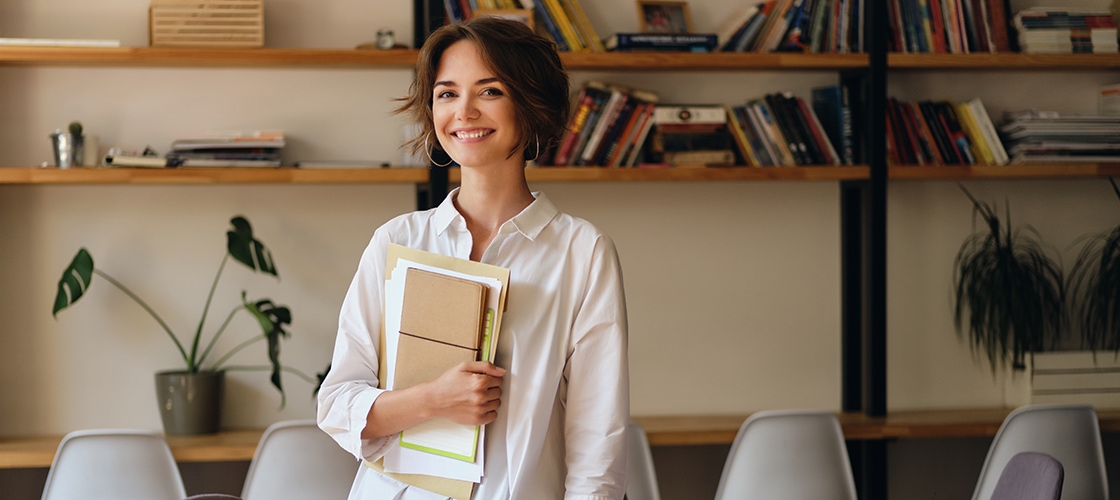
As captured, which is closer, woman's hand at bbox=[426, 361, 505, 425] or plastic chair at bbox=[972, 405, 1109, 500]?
woman's hand at bbox=[426, 361, 505, 425]

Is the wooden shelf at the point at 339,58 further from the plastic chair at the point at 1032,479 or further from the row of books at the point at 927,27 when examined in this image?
the plastic chair at the point at 1032,479

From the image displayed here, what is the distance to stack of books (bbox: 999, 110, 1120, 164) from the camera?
3436mm

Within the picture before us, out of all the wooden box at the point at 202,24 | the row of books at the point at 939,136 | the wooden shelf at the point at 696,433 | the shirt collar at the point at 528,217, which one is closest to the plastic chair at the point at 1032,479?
the wooden shelf at the point at 696,433

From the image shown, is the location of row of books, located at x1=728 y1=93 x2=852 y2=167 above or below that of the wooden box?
below

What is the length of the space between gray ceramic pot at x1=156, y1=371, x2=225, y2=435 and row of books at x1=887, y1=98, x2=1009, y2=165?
7.92ft

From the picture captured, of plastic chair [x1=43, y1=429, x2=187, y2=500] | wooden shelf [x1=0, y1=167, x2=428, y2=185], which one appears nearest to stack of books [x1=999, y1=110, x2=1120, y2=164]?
wooden shelf [x1=0, y1=167, x2=428, y2=185]

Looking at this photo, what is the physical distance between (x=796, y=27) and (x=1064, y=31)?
964mm

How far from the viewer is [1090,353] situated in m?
3.51

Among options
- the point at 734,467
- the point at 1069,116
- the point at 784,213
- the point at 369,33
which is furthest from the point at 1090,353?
the point at 369,33

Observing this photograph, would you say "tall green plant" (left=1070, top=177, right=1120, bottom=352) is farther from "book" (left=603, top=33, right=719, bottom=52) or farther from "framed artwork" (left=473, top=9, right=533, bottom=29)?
"framed artwork" (left=473, top=9, right=533, bottom=29)

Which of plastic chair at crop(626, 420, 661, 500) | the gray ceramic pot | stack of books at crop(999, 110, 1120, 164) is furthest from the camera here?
stack of books at crop(999, 110, 1120, 164)

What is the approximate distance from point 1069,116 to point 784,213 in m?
1.02

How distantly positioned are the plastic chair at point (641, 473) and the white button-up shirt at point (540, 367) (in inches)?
61.8

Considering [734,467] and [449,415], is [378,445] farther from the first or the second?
[734,467]
